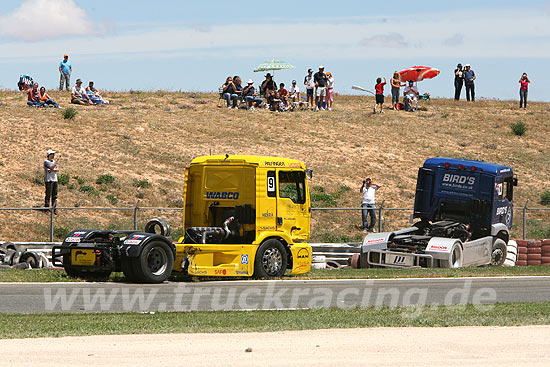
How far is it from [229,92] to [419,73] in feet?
33.6

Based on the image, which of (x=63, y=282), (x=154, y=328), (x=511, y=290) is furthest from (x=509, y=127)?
(x=154, y=328)

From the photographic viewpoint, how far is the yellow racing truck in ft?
55.3

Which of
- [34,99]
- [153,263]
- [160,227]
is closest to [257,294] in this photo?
[153,263]

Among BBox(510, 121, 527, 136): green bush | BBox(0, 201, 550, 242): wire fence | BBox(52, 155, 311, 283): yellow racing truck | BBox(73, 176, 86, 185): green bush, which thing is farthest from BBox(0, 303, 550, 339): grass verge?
BBox(510, 121, 527, 136): green bush

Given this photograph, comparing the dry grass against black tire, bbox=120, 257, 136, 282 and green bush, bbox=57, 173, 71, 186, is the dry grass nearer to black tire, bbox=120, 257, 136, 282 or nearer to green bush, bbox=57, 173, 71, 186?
green bush, bbox=57, 173, 71, 186

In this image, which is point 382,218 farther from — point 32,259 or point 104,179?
point 32,259

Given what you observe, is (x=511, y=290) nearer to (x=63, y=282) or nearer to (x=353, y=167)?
(x=63, y=282)

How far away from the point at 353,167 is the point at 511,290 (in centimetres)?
2378

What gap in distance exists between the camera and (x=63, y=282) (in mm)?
16875

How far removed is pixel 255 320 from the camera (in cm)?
1252

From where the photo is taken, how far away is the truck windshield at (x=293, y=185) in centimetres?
1861

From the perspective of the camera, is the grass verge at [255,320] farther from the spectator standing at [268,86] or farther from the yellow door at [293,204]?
the spectator standing at [268,86]

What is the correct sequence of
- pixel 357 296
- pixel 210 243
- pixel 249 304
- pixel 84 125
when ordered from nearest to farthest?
1. pixel 249 304
2. pixel 357 296
3. pixel 210 243
4. pixel 84 125

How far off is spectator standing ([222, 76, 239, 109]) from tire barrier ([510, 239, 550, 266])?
2148 centimetres
